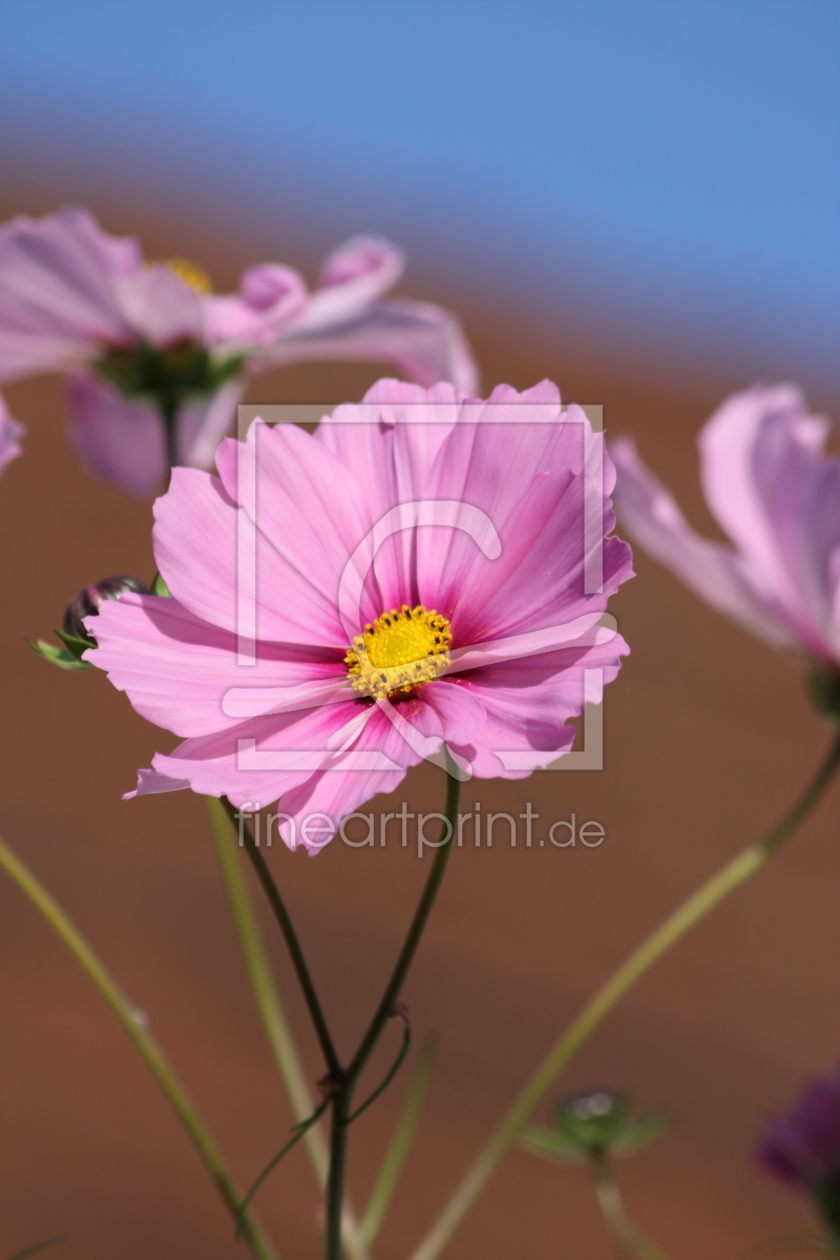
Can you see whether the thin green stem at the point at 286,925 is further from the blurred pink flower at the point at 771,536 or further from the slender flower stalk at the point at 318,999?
the blurred pink flower at the point at 771,536

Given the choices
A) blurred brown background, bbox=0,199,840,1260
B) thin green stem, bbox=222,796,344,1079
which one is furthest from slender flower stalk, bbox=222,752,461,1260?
blurred brown background, bbox=0,199,840,1260

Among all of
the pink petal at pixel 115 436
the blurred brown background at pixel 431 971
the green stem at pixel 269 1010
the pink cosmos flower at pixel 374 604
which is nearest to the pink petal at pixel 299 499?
the pink cosmos flower at pixel 374 604

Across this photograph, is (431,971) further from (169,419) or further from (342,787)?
(342,787)

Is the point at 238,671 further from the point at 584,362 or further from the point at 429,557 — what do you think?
the point at 584,362

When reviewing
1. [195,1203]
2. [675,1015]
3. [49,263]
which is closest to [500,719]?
[49,263]

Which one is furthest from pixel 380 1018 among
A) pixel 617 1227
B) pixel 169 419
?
pixel 169 419
